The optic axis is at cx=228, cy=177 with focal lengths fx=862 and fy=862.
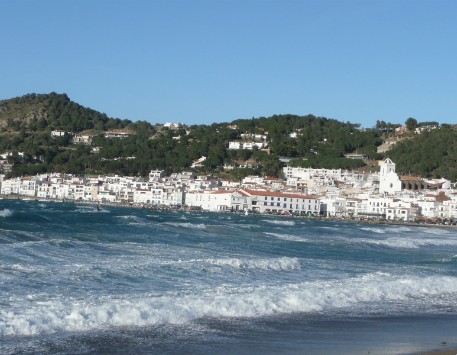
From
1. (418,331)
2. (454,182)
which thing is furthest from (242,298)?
(454,182)

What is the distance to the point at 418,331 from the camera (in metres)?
13.9

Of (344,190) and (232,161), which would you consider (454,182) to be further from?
(232,161)

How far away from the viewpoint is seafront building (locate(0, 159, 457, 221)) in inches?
3349

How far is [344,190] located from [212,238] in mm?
63993

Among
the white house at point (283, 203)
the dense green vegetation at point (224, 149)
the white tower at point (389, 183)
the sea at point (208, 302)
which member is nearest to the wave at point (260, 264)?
the sea at point (208, 302)

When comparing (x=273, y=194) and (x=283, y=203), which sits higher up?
(x=273, y=194)

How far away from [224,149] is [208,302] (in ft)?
382

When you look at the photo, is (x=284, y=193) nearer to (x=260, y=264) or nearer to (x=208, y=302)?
(x=260, y=264)

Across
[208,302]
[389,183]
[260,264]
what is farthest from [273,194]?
[208,302]

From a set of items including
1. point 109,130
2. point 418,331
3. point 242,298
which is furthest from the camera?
point 109,130

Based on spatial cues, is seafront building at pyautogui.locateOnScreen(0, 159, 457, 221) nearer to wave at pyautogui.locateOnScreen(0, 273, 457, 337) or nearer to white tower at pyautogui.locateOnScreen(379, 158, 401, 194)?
white tower at pyautogui.locateOnScreen(379, 158, 401, 194)

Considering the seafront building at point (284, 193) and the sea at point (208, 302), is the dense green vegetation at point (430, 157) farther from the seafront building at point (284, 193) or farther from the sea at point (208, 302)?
the sea at point (208, 302)

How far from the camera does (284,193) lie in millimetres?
88125

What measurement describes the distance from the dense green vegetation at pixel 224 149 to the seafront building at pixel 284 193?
6.56m
